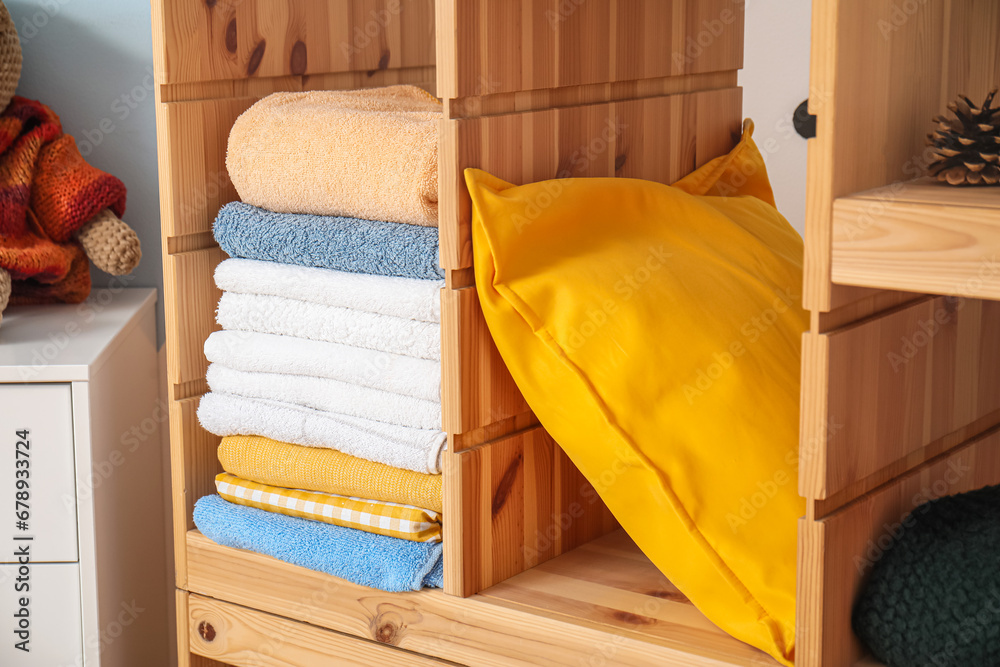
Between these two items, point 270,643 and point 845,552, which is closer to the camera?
point 845,552

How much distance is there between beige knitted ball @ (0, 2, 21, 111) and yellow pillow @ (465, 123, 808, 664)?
2.63 ft

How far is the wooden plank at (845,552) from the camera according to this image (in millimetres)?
724

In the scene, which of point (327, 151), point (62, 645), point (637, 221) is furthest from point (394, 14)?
point (62, 645)

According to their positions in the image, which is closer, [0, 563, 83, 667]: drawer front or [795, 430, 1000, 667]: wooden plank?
[795, 430, 1000, 667]: wooden plank

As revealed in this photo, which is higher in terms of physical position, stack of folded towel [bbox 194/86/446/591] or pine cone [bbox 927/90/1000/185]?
pine cone [bbox 927/90/1000/185]

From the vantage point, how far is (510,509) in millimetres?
958

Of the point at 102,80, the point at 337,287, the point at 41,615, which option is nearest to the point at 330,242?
the point at 337,287

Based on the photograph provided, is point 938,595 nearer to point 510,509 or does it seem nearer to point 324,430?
point 510,509

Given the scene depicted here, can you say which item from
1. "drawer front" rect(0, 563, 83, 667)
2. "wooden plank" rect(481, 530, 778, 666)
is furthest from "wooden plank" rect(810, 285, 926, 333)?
"drawer front" rect(0, 563, 83, 667)

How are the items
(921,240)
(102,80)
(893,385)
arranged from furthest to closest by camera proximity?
1. (102,80)
2. (893,385)
3. (921,240)

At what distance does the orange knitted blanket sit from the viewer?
1.31 m

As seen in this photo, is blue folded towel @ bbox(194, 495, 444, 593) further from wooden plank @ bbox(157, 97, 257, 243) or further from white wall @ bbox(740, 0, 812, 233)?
white wall @ bbox(740, 0, 812, 233)

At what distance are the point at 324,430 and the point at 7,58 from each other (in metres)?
0.74

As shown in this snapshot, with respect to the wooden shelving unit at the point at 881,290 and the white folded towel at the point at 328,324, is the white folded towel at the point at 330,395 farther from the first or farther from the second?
the wooden shelving unit at the point at 881,290
